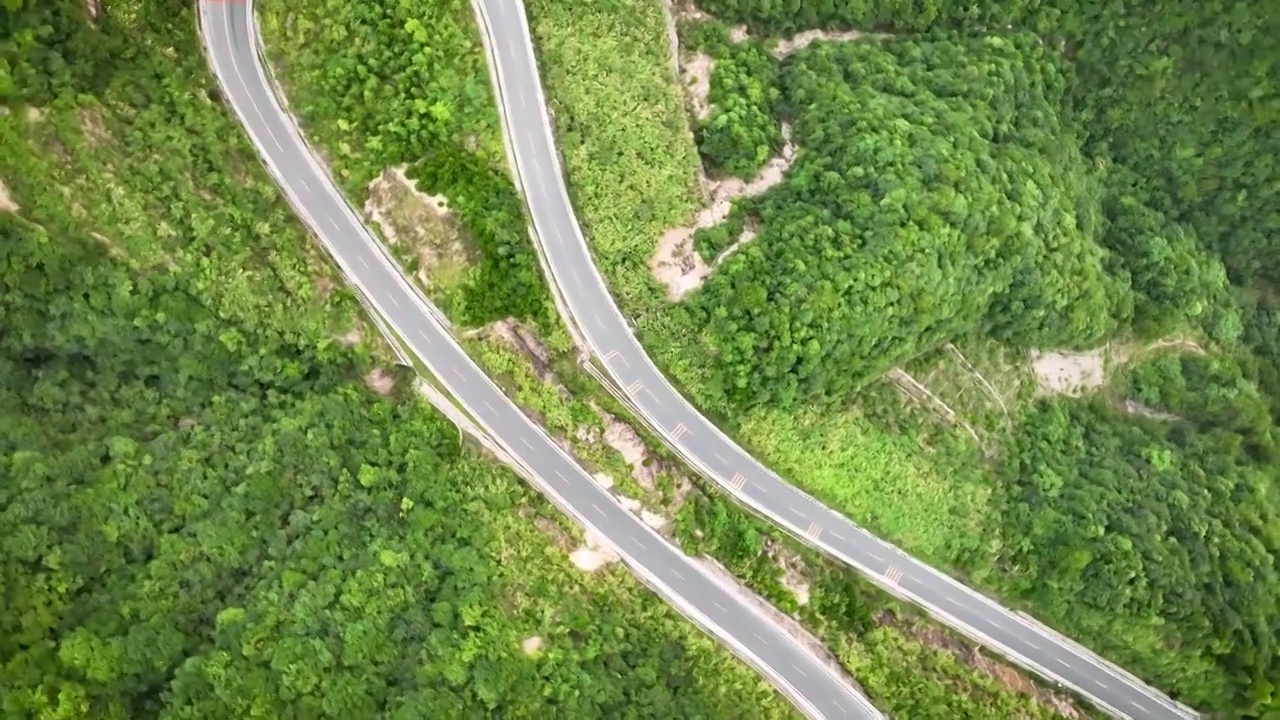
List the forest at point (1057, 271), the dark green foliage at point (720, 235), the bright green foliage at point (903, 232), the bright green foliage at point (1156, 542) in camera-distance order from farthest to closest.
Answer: the bright green foliage at point (1156, 542), the dark green foliage at point (720, 235), the forest at point (1057, 271), the bright green foliage at point (903, 232)

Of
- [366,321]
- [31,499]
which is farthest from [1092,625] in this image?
[31,499]

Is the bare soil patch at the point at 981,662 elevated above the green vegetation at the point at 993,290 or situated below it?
below

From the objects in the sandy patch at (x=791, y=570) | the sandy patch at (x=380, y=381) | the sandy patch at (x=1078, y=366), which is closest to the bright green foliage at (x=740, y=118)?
the sandy patch at (x=791, y=570)

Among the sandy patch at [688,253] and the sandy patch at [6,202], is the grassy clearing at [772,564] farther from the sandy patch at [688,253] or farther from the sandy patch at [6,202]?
the sandy patch at [6,202]

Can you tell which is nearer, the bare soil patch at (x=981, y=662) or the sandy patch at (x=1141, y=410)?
the bare soil patch at (x=981, y=662)

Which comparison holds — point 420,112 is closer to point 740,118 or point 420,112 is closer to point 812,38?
point 740,118

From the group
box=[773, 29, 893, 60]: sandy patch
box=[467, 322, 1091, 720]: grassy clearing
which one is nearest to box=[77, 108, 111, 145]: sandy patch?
box=[467, 322, 1091, 720]: grassy clearing

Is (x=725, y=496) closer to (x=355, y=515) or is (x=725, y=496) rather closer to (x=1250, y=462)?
(x=355, y=515)
